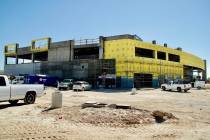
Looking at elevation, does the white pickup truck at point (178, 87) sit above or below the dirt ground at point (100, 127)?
above

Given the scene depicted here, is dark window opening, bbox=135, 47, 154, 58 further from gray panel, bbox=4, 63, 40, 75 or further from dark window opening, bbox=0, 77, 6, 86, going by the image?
dark window opening, bbox=0, 77, 6, 86

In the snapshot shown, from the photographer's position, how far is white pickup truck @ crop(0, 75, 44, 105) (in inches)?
586

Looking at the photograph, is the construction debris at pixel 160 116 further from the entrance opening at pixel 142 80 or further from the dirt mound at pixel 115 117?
the entrance opening at pixel 142 80

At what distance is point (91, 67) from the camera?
156 ft

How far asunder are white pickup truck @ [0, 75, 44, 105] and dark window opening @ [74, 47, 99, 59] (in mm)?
33031

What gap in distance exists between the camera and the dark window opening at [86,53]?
51.3 m

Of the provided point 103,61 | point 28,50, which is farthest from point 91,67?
point 28,50

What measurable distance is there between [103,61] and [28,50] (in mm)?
24896

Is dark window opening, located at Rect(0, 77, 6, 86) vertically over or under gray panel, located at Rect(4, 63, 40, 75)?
under

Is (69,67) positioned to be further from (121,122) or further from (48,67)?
(121,122)

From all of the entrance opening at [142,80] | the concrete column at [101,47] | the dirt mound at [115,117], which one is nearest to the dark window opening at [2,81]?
the dirt mound at [115,117]

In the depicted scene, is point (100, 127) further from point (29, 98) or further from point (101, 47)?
point (101, 47)

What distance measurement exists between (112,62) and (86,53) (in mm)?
11620

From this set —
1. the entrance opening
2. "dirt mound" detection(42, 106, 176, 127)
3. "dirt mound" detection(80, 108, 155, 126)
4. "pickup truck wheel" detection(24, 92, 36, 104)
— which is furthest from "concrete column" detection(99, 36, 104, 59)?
"dirt mound" detection(80, 108, 155, 126)
